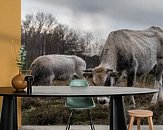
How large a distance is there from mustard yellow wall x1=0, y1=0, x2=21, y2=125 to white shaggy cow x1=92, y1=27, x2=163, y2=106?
1.33 meters

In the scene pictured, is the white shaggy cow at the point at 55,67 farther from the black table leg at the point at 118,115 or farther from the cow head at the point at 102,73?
the black table leg at the point at 118,115

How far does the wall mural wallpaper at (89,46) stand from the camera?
5004 mm

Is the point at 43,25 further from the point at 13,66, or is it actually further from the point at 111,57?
the point at 111,57

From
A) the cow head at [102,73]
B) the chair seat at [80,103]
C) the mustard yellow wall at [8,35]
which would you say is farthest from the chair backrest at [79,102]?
the mustard yellow wall at [8,35]

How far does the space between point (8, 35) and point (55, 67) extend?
903 millimetres

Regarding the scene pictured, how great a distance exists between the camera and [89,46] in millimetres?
5059

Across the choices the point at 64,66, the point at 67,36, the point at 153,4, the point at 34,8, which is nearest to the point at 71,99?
the point at 64,66

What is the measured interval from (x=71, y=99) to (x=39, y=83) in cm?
97

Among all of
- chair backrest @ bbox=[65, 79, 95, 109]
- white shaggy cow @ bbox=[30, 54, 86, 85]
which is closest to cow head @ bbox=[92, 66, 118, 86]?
white shaggy cow @ bbox=[30, 54, 86, 85]

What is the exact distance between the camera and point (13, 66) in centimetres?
489

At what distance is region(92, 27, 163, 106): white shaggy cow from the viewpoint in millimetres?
4996

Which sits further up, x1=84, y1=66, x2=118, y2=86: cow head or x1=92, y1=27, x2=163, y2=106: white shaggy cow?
x1=92, y1=27, x2=163, y2=106: white shaggy cow

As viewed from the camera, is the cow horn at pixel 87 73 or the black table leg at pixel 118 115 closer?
the black table leg at pixel 118 115

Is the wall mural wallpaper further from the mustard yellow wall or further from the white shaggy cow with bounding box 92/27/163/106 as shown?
the mustard yellow wall
